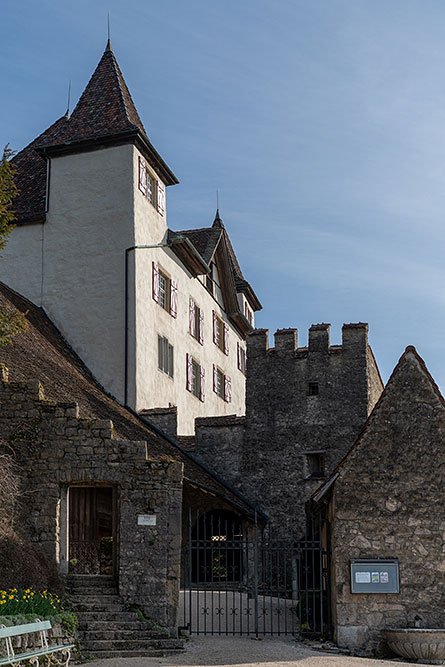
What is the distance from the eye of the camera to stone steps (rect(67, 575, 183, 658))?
1463 centimetres

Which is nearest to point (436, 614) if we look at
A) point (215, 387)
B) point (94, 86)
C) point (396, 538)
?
point (396, 538)

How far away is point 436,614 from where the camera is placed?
15.9 metres

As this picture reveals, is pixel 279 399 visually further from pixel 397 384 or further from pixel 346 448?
pixel 397 384

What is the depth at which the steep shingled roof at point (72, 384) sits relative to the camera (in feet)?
66.8

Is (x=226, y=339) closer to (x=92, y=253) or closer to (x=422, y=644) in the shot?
(x=92, y=253)

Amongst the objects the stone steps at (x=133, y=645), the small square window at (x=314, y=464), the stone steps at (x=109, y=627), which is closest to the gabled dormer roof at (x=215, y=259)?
the small square window at (x=314, y=464)

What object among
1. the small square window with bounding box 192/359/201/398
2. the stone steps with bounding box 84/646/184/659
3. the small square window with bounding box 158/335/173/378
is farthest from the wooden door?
the small square window with bounding box 192/359/201/398

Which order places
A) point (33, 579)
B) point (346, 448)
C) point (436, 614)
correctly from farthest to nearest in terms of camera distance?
point (346, 448) < point (436, 614) < point (33, 579)

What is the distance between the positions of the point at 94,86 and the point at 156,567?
1849 cm

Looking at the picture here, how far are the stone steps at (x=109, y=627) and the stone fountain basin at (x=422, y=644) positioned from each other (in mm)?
3521

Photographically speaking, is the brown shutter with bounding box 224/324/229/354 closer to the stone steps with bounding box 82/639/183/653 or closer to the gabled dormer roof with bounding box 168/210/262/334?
the gabled dormer roof with bounding box 168/210/262/334

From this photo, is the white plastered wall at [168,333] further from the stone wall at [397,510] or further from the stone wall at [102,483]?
the stone wall at [397,510]

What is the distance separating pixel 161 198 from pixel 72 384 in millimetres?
9035

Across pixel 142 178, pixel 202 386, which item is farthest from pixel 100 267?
pixel 202 386
